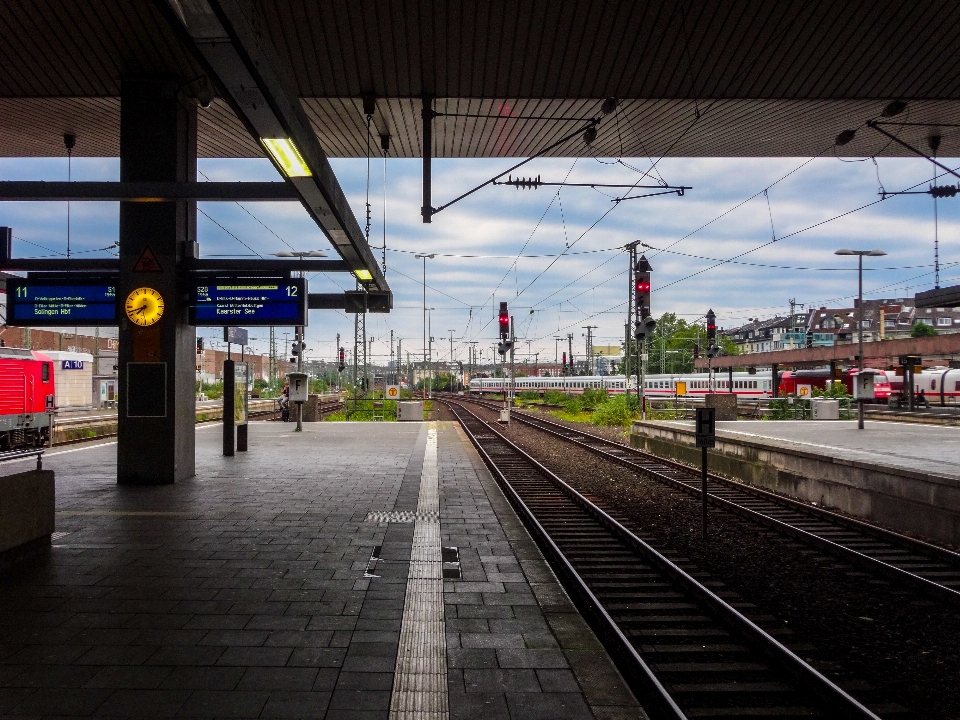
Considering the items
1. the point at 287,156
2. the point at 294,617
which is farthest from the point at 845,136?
the point at 294,617

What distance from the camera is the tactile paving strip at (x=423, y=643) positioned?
369cm

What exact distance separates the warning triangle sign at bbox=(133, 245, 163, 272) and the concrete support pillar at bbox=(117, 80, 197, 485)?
0.01 metres

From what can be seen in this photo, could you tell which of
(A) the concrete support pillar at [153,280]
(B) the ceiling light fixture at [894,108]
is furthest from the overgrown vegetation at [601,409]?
(A) the concrete support pillar at [153,280]

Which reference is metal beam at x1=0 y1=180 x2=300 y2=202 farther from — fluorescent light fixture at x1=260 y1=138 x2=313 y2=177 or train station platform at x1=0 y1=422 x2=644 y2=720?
train station platform at x1=0 y1=422 x2=644 y2=720

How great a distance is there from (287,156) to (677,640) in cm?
472

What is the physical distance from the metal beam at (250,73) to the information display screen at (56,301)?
4.87m

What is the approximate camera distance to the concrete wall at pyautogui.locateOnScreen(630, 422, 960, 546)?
8617 mm

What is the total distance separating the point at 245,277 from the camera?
1095 centimetres

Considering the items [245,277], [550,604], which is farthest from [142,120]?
[550,604]

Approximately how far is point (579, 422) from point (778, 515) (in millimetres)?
21696

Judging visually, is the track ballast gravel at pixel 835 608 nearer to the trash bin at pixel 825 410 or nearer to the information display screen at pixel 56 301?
the information display screen at pixel 56 301

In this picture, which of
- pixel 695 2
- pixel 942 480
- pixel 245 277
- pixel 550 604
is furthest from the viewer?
pixel 245 277

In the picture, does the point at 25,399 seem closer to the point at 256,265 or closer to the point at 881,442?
the point at 256,265

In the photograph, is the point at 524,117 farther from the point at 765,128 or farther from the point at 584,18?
the point at 765,128
